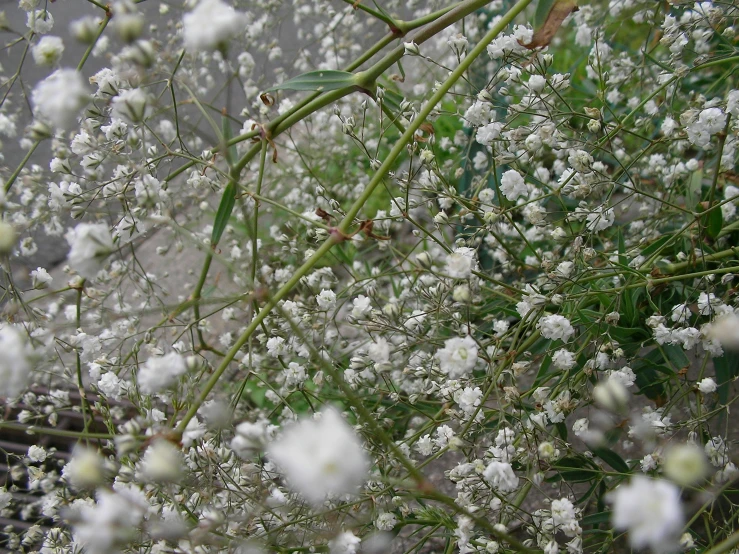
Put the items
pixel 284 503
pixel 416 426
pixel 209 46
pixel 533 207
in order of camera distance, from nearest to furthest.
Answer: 1. pixel 209 46
2. pixel 284 503
3. pixel 533 207
4. pixel 416 426

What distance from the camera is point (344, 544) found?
84 centimetres

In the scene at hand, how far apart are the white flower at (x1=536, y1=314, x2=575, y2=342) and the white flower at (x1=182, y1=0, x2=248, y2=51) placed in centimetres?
65

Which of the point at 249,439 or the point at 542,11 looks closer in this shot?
the point at 249,439

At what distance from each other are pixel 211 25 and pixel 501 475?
28.6 inches

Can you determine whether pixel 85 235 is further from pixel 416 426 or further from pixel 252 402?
pixel 252 402

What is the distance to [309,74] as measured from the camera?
3.59ft

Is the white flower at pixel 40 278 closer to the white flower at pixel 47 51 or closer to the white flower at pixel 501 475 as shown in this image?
the white flower at pixel 47 51

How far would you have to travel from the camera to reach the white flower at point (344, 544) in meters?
0.82

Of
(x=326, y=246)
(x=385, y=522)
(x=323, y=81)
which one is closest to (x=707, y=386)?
(x=385, y=522)

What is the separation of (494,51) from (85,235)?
809mm

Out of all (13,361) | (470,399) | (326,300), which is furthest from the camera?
(326,300)

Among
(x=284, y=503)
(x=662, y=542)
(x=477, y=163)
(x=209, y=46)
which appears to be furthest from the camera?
(x=477, y=163)

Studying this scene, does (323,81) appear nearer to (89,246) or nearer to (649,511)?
(89,246)

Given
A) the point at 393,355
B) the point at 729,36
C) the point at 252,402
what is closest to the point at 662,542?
the point at 393,355
